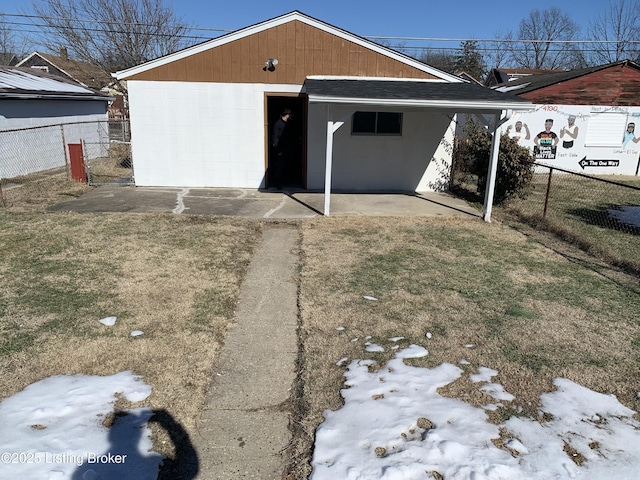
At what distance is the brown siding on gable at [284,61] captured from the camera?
11.1 metres

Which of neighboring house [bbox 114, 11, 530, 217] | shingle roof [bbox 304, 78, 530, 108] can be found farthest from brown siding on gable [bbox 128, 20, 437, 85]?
shingle roof [bbox 304, 78, 530, 108]

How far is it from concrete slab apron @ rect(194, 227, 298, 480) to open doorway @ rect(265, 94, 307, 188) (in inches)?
252

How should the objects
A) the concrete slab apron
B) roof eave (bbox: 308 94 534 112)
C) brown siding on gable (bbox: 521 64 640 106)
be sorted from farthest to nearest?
brown siding on gable (bbox: 521 64 640 106), roof eave (bbox: 308 94 534 112), the concrete slab apron

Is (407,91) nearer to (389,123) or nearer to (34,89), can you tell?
(389,123)

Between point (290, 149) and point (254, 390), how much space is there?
10143mm

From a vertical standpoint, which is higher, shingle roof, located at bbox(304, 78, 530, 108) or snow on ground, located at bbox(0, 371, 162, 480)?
shingle roof, located at bbox(304, 78, 530, 108)

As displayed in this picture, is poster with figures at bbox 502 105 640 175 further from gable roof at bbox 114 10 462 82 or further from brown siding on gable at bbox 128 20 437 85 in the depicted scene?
gable roof at bbox 114 10 462 82

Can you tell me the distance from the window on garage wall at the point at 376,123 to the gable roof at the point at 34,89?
9.52 m

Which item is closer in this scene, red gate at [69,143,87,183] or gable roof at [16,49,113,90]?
red gate at [69,143,87,183]

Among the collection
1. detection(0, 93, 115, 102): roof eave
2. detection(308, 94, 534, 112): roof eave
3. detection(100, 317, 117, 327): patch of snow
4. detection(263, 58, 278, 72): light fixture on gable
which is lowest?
detection(100, 317, 117, 327): patch of snow

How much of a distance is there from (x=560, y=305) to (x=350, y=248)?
3163mm

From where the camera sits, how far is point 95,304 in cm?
523

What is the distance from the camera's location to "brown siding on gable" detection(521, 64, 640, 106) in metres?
17.8

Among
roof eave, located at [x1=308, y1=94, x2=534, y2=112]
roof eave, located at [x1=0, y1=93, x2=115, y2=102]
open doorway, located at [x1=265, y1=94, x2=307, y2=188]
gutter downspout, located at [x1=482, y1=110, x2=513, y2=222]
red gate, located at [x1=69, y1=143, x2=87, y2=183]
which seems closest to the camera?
roof eave, located at [x1=308, y1=94, x2=534, y2=112]
